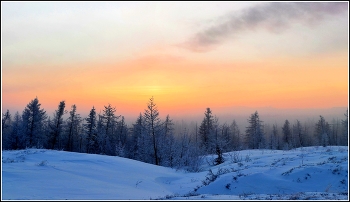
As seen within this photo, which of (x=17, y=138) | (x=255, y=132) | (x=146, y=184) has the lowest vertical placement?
(x=146, y=184)

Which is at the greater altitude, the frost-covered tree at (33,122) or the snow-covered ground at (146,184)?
the frost-covered tree at (33,122)

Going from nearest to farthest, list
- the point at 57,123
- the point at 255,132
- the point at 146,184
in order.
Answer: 1. the point at 146,184
2. the point at 57,123
3. the point at 255,132

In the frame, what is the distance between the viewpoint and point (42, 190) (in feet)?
31.9

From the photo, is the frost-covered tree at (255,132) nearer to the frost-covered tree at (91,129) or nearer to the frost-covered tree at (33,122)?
the frost-covered tree at (91,129)

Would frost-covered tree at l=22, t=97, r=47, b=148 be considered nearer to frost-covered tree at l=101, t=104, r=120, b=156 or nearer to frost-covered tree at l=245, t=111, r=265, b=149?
frost-covered tree at l=101, t=104, r=120, b=156

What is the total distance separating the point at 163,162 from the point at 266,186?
98.3 ft

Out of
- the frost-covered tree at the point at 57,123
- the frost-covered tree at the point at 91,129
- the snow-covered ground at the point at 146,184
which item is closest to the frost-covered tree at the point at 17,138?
the frost-covered tree at the point at 57,123

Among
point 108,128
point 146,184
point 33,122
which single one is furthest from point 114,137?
point 146,184

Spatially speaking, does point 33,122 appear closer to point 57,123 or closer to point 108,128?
point 57,123

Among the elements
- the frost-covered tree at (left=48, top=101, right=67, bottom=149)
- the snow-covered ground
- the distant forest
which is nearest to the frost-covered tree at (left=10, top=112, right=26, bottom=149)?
the distant forest

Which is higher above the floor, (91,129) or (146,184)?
(91,129)

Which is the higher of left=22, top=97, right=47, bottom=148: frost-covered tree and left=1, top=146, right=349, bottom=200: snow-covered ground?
left=22, top=97, right=47, bottom=148: frost-covered tree

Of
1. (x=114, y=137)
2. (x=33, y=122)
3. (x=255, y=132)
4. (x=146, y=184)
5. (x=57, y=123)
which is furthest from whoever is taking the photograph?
(x=255, y=132)

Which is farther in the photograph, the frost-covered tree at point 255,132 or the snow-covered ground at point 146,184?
the frost-covered tree at point 255,132
